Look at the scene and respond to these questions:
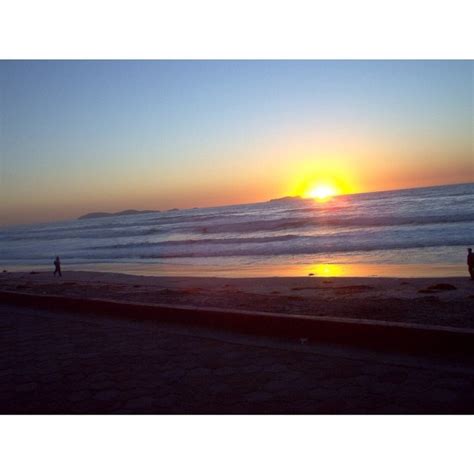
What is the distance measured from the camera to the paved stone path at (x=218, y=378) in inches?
120

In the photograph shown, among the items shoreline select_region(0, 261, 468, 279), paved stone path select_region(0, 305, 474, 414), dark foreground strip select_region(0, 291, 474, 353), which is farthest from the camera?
shoreline select_region(0, 261, 468, 279)

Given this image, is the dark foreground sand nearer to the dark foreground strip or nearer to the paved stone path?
the dark foreground strip

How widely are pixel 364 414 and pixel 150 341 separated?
98.6 inches

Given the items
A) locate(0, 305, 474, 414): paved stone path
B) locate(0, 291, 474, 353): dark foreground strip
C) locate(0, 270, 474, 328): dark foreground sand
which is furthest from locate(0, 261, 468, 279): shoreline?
locate(0, 305, 474, 414): paved stone path

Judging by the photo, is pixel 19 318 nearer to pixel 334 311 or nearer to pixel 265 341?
pixel 265 341

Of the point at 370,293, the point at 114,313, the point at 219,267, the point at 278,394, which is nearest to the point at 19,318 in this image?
the point at 114,313

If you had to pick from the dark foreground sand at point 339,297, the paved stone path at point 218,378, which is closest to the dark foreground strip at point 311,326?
the paved stone path at point 218,378

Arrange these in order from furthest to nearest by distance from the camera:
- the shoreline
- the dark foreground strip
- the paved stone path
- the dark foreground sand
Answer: the shoreline
the dark foreground sand
the dark foreground strip
the paved stone path

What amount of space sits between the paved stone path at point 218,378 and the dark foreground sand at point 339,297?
1877mm

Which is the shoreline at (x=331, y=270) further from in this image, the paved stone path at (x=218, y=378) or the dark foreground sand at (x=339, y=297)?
the paved stone path at (x=218, y=378)

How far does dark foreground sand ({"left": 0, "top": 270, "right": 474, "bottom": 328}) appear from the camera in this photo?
5961 millimetres

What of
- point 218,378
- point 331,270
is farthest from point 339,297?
point 331,270

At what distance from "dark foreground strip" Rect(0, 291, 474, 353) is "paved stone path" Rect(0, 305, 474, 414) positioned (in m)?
0.18

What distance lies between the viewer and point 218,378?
11.7 feet
